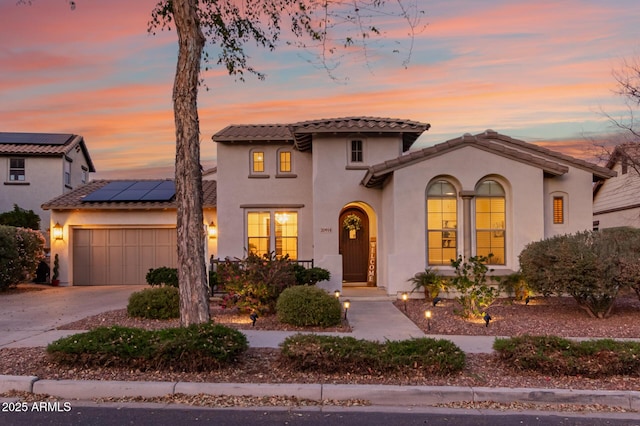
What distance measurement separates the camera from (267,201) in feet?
58.8

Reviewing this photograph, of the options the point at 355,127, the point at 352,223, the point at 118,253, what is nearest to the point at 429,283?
the point at 352,223

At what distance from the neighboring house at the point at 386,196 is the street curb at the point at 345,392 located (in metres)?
8.25

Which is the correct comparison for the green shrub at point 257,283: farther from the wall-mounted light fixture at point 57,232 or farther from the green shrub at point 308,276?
the wall-mounted light fixture at point 57,232

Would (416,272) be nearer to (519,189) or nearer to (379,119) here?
(519,189)

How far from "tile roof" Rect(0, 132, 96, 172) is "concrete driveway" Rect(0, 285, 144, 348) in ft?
30.9

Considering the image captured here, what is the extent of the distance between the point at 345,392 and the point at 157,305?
19.6 feet

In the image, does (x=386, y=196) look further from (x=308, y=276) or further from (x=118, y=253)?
(x=118, y=253)

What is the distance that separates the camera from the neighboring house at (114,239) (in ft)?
67.3

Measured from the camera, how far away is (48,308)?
44.8 ft

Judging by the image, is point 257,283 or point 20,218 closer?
point 257,283

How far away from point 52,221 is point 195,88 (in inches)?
589

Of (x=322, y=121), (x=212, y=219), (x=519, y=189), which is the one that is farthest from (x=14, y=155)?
(x=519, y=189)

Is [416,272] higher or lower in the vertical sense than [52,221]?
lower

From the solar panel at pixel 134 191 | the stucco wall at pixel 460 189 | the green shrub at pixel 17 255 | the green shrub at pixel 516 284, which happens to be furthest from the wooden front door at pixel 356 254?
the green shrub at pixel 17 255
